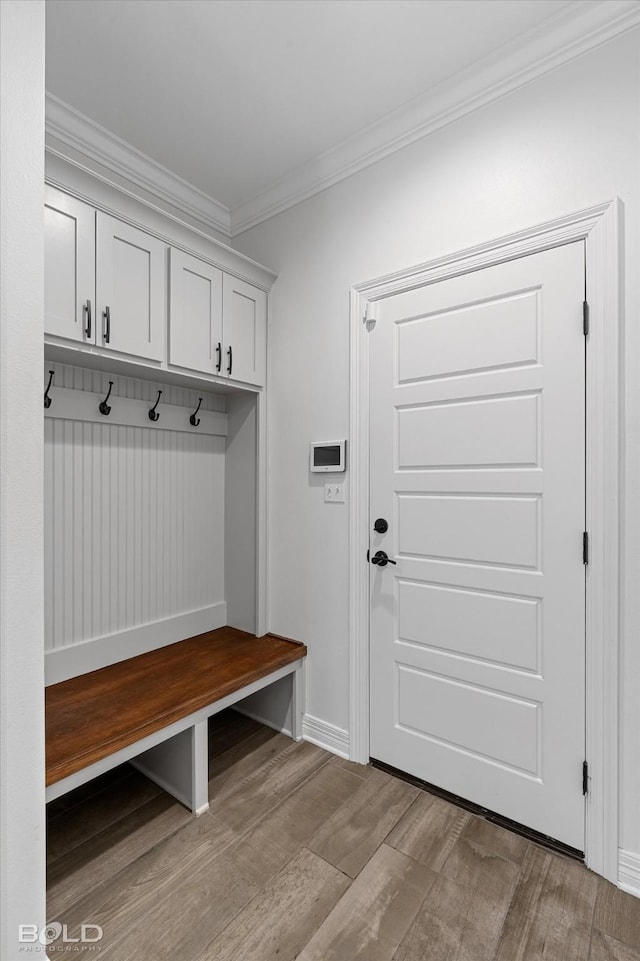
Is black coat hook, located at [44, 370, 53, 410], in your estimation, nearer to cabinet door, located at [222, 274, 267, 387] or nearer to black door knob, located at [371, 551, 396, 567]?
cabinet door, located at [222, 274, 267, 387]

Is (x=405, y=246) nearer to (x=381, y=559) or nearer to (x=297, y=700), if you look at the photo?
(x=381, y=559)

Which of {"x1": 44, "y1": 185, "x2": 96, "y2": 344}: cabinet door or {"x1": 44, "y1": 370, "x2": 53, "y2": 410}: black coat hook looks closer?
{"x1": 44, "y1": 185, "x2": 96, "y2": 344}: cabinet door

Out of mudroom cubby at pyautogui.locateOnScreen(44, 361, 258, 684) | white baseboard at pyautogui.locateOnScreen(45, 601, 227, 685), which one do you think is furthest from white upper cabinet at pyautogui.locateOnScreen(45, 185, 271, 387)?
white baseboard at pyautogui.locateOnScreen(45, 601, 227, 685)

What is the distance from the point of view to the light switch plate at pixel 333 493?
7.33 ft

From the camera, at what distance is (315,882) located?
59.8 inches

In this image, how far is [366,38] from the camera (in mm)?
1693

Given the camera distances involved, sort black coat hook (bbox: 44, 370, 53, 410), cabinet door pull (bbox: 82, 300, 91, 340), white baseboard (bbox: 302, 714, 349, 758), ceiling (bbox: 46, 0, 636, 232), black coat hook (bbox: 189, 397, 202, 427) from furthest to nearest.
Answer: black coat hook (bbox: 189, 397, 202, 427), white baseboard (bbox: 302, 714, 349, 758), black coat hook (bbox: 44, 370, 53, 410), cabinet door pull (bbox: 82, 300, 91, 340), ceiling (bbox: 46, 0, 636, 232)

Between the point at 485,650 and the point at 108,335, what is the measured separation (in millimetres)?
1903

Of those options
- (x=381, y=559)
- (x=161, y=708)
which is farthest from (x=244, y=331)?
(x=161, y=708)

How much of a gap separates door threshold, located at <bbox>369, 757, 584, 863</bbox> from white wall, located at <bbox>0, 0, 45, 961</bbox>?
4.49 ft

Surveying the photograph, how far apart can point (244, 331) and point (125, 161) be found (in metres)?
0.95

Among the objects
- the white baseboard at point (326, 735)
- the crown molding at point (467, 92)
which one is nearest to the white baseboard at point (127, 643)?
the white baseboard at point (326, 735)

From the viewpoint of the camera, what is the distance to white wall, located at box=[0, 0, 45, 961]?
112 cm

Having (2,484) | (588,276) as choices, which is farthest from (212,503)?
(588,276)
